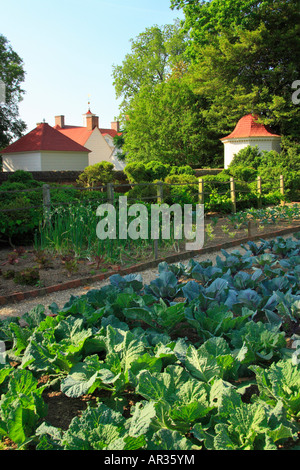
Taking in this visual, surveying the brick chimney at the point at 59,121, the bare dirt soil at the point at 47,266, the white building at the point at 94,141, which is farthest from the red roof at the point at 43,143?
the brick chimney at the point at 59,121

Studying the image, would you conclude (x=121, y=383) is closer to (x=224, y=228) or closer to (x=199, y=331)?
(x=199, y=331)

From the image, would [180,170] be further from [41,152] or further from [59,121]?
[59,121]

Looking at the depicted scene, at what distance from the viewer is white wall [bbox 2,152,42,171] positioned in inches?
1075

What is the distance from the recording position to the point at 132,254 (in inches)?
275

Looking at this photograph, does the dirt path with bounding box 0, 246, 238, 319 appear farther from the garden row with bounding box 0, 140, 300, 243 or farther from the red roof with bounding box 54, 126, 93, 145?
→ the red roof with bounding box 54, 126, 93, 145

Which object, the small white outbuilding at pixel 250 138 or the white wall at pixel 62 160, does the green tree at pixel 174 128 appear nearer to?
the small white outbuilding at pixel 250 138

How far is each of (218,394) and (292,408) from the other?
→ 340 millimetres

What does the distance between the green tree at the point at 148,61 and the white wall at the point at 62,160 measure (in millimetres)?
14851

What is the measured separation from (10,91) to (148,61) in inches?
644

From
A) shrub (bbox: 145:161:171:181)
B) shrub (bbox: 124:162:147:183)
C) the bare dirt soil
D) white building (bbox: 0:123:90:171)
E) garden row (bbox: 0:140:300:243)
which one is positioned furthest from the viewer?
white building (bbox: 0:123:90:171)

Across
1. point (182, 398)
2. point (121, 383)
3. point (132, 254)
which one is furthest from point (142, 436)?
point (132, 254)

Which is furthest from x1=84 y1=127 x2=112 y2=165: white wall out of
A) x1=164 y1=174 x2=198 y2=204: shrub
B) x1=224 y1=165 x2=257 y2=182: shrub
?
x1=164 y1=174 x2=198 y2=204: shrub

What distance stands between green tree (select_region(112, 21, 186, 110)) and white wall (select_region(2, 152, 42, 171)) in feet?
56.8

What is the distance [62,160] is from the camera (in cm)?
2825
